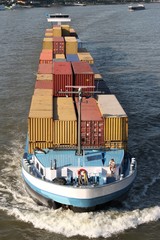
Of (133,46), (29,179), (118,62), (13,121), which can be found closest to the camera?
(29,179)

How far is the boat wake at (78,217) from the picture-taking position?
2444cm

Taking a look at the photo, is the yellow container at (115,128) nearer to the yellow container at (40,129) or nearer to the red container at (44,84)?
the yellow container at (40,129)

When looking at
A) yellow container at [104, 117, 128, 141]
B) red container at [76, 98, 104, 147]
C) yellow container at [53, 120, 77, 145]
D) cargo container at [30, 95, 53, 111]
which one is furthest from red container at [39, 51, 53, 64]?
yellow container at [104, 117, 128, 141]

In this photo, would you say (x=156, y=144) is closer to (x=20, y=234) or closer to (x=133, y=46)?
(x=20, y=234)

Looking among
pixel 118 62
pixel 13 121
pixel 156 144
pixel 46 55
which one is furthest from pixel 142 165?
pixel 118 62

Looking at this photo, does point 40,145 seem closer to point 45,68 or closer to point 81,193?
point 81,193

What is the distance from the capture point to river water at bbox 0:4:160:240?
24.8 metres

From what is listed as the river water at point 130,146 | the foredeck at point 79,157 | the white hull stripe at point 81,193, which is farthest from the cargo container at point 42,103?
the river water at point 130,146

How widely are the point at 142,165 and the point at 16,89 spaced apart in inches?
947

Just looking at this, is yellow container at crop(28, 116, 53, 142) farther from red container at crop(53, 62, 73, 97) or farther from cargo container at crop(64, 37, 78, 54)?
cargo container at crop(64, 37, 78, 54)

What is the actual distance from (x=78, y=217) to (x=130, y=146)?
12.4m

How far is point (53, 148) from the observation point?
2786cm

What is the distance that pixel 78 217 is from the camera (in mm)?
25016

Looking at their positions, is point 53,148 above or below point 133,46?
above
